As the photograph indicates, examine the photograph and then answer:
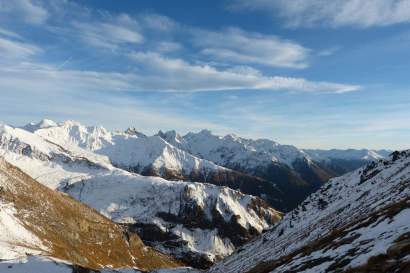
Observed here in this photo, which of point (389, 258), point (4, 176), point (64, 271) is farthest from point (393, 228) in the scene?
point (4, 176)

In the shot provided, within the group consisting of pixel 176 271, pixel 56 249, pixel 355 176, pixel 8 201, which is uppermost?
pixel 355 176

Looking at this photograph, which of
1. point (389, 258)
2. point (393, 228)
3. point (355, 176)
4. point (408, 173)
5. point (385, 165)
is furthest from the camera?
point (355, 176)

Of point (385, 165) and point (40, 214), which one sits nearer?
point (385, 165)

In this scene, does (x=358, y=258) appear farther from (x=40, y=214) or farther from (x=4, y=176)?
(x=4, y=176)

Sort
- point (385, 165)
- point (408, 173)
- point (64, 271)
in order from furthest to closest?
point (385, 165), point (408, 173), point (64, 271)

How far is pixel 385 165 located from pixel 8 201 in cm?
13880

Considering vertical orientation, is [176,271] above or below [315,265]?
below

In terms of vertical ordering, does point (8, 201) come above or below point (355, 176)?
below

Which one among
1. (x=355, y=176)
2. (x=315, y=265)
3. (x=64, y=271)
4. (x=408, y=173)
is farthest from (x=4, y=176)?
(x=315, y=265)

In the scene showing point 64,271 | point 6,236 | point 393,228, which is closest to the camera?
point 393,228

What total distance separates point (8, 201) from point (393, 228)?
169 metres

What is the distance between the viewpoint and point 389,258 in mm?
26391

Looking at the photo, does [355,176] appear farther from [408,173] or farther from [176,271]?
[176,271]

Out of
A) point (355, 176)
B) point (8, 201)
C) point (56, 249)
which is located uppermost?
point (355, 176)
